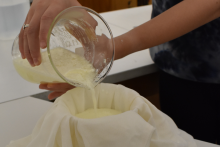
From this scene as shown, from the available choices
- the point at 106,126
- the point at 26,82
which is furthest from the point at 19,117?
the point at 106,126

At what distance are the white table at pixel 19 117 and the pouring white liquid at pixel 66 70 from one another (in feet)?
0.48

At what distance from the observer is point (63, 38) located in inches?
20.3

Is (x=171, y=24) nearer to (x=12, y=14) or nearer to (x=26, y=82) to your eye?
(x=26, y=82)

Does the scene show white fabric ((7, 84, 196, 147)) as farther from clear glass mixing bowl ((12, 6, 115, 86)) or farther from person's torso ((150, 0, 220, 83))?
person's torso ((150, 0, 220, 83))

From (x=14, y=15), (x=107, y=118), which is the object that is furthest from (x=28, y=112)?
(x=14, y=15)

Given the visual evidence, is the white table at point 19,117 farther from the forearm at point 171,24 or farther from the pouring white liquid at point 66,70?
the forearm at point 171,24

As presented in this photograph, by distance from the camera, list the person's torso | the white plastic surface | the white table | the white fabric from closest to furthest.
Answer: the white fabric < the white table < the person's torso < the white plastic surface

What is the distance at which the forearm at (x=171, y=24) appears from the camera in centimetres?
59

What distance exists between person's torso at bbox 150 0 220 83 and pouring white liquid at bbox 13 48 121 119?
0.36 metres

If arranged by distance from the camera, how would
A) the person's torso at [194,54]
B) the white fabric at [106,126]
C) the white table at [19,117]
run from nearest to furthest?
1. the white fabric at [106,126]
2. the white table at [19,117]
3. the person's torso at [194,54]

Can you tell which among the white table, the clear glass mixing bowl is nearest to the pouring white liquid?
the clear glass mixing bowl

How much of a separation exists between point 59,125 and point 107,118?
9cm

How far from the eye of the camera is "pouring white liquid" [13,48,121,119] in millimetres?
467

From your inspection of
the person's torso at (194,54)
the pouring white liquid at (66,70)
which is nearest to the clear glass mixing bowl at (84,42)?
the pouring white liquid at (66,70)
